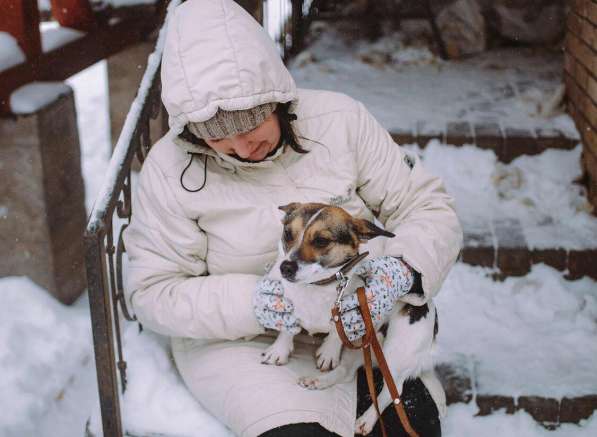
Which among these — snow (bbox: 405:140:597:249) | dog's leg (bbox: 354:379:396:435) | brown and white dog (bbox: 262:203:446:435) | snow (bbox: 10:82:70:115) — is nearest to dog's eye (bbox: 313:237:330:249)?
brown and white dog (bbox: 262:203:446:435)

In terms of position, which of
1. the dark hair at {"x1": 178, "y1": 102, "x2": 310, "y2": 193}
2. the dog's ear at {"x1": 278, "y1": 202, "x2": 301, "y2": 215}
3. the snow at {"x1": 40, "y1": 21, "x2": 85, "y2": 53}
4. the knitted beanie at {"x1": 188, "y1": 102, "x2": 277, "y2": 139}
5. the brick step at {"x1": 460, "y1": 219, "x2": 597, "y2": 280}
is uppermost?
the knitted beanie at {"x1": 188, "y1": 102, "x2": 277, "y2": 139}

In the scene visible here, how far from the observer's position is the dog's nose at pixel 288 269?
2148 mm

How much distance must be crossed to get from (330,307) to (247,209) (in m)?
0.42

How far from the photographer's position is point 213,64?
213cm

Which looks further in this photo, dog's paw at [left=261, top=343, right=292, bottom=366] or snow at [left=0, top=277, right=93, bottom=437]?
snow at [left=0, top=277, right=93, bottom=437]

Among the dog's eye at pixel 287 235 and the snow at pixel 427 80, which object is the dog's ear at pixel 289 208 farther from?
the snow at pixel 427 80

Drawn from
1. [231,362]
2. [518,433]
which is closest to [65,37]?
[231,362]

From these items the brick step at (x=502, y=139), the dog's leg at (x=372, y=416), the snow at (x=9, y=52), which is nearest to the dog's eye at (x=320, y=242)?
the dog's leg at (x=372, y=416)

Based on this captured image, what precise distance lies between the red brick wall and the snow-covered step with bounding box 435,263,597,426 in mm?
727

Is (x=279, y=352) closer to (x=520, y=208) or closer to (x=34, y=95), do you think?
(x=520, y=208)

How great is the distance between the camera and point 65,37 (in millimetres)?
4793

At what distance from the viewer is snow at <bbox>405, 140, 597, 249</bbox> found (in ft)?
12.8

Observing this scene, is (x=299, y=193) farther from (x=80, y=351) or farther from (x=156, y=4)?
(x=156, y=4)

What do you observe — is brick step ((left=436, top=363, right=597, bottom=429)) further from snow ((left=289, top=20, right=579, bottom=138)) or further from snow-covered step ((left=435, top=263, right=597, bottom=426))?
snow ((left=289, top=20, right=579, bottom=138))
